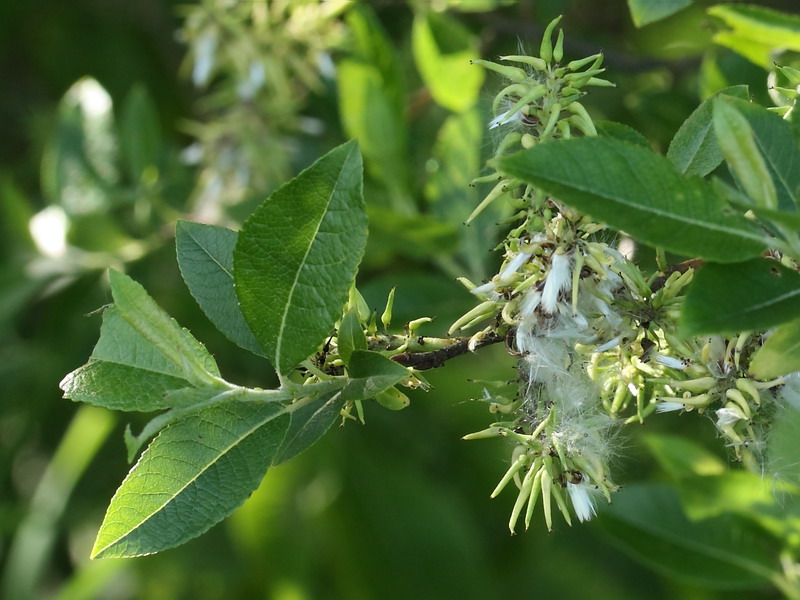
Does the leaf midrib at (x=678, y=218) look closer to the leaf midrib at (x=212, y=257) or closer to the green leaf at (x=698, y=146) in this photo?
the green leaf at (x=698, y=146)

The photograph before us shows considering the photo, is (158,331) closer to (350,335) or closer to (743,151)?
(350,335)

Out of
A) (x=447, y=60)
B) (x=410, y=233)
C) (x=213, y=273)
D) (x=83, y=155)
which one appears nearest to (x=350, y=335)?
(x=213, y=273)

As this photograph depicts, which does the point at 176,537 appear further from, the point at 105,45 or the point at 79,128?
the point at 105,45

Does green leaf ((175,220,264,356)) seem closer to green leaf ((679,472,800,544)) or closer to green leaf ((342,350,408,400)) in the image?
green leaf ((342,350,408,400))

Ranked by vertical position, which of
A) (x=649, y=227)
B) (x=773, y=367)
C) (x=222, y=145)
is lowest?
(x=222, y=145)

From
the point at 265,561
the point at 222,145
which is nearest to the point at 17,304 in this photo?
the point at 222,145

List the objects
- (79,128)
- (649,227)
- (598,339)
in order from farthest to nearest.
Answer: (79,128) < (598,339) < (649,227)
